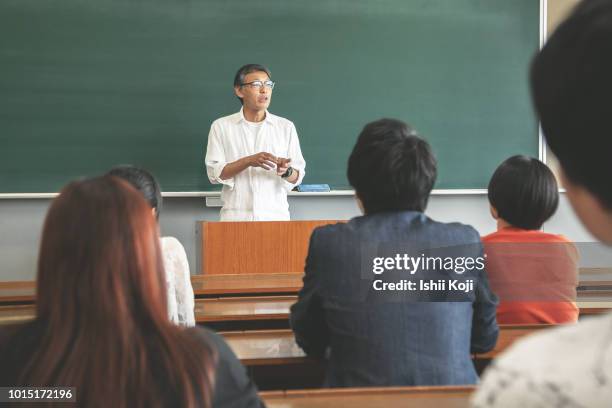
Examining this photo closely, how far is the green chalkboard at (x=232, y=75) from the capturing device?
4352mm

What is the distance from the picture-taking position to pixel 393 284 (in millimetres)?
1561

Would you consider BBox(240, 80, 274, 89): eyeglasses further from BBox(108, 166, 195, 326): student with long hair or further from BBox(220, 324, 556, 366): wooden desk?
BBox(220, 324, 556, 366): wooden desk

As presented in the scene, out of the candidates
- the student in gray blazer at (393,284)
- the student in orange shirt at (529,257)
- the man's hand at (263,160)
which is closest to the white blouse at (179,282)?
the student in gray blazer at (393,284)

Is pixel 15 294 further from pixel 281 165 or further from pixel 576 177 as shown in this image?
pixel 576 177

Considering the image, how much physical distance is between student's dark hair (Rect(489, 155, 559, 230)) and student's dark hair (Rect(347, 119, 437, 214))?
21.9 inches

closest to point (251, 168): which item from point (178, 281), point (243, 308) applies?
point (243, 308)

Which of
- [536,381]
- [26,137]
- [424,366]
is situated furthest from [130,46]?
[536,381]

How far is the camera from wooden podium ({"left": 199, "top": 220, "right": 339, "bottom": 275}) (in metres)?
3.55

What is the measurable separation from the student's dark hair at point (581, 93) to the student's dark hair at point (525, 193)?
5.35 ft

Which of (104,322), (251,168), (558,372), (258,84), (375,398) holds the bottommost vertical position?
(375,398)

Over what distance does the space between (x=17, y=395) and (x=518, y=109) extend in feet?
14.9

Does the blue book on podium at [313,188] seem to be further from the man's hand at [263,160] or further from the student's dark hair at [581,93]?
the student's dark hair at [581,93]

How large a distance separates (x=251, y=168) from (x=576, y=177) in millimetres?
3856

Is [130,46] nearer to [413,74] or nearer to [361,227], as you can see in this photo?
[413,74]
